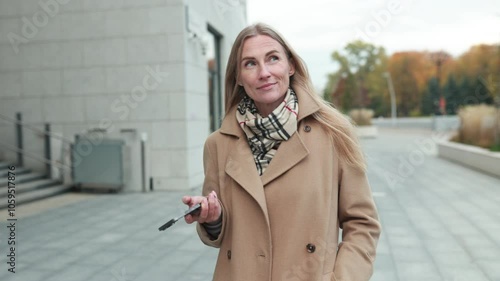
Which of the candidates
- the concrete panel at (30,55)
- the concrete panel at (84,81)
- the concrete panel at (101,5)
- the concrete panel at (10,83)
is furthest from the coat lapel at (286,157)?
the concrete panel at (10,83)

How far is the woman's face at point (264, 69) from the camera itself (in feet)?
5.52

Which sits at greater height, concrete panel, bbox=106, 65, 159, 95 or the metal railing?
concrete panel, bbox=106, 65, 159, 95

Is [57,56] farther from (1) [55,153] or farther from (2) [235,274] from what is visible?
(2) [235,274]

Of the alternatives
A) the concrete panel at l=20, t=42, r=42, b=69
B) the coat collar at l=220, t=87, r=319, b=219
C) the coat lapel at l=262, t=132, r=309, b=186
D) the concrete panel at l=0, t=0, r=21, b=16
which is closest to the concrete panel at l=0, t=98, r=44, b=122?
the concrete panel at l=20, t=42, r=42, b=69

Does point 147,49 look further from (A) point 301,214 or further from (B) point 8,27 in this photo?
(A) point 301,214

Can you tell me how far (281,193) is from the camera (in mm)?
1654

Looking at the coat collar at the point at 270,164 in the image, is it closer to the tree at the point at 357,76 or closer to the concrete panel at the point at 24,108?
the concrete panel at the point at 24,108

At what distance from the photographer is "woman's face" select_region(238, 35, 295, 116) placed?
168 cm

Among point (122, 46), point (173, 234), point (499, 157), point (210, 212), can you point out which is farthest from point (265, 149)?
point (499, 157)

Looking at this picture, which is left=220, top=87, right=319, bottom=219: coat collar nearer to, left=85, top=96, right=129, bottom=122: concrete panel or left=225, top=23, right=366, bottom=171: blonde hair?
left=225, top=23, right=366, bottom=171: blonde hair

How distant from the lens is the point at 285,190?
165 cm

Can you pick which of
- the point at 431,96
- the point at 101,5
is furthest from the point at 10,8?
the point at 431,96

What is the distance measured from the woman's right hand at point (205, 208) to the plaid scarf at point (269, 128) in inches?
8.3

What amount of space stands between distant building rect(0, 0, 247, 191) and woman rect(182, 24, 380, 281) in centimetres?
899
